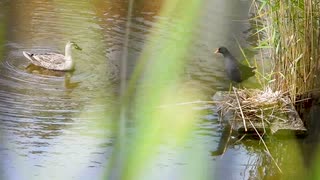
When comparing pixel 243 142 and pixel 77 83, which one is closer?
pixel 243 142

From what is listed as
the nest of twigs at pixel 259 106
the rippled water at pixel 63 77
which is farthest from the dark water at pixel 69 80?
the nest of twigs at pixel 259 106

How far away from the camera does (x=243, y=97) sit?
180 inches

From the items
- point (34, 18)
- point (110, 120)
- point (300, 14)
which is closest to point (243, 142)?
point (300, 14)

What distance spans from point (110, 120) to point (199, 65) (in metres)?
4.97

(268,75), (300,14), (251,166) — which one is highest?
(300,14)

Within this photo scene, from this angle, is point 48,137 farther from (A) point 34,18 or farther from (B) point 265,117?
(A) point 34,18

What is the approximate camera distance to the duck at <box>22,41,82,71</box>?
5504 millimetres

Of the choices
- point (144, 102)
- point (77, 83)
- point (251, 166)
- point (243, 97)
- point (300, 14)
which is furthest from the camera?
point (77, 83)

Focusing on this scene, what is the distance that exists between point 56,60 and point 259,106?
187 centimetres

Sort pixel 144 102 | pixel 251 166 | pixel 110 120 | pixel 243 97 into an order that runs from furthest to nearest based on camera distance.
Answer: pixel 243 97 → pixel 251 166 → pixel 110 120 → pixel 144 102

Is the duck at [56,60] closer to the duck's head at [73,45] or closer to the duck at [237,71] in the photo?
the duck's head at [73,45]

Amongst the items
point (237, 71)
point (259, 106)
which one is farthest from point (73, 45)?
point (259, 106)

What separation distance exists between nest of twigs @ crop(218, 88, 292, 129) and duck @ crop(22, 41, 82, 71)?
4.83ft

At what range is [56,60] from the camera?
5.61 meters
